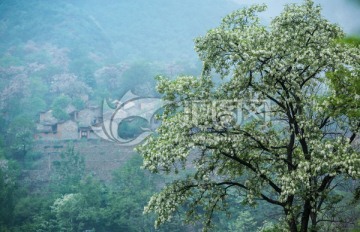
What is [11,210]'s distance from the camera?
45875 millimetres

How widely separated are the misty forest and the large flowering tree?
4cm

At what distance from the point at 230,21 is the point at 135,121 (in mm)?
67875

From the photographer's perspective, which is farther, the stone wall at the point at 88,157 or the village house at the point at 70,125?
the village house at the point at 70,125

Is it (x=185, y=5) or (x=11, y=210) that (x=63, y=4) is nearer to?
(x=185, y=5)

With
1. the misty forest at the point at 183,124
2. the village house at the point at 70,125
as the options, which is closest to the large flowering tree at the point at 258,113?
the misty forest at the point at 183,124

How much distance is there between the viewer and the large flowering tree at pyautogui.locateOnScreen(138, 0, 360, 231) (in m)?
9.55

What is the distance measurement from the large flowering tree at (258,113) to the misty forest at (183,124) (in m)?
0.04

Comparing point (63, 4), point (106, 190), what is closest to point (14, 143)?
point (106, 190)

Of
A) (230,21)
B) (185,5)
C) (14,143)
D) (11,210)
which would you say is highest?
(185,5)

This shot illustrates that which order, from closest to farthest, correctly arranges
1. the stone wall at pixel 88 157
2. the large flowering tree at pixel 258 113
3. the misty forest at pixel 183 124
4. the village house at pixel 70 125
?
the large flowering tree at pixel 258 113
the misty forest at pixel 183 124
the stone wall at pixel 88 157
the village house at pixel 70 125

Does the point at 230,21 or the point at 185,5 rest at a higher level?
the point at 185,5

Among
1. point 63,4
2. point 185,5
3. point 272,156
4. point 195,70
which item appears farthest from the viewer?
point 185,5

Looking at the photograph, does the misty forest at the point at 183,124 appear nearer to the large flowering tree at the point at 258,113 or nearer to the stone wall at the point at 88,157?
the large flowering tree at the point at 258,113

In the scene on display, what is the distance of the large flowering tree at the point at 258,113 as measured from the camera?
955cm
